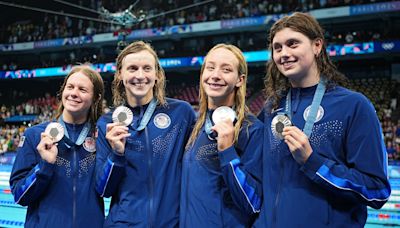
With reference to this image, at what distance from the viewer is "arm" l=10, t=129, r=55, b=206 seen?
83.7 inches

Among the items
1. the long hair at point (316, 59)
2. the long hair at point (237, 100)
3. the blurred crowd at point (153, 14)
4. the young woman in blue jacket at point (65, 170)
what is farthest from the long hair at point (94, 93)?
the blurred crowd at point (153, 14)

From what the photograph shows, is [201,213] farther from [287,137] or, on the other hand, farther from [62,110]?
[62,110]

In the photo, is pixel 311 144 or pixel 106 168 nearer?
pixel 311 144

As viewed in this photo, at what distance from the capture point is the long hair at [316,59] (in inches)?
70.7

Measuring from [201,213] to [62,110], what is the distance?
124 centimetres

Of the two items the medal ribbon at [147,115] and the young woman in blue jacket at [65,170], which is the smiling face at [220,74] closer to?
the medal ribbon at [147,115]

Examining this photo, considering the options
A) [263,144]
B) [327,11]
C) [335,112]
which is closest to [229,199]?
[263,144]

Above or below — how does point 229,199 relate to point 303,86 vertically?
below

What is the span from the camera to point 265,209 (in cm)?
181

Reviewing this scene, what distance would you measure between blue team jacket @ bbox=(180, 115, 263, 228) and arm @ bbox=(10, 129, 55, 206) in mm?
794

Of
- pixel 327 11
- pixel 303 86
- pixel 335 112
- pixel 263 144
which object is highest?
pixel 327 11

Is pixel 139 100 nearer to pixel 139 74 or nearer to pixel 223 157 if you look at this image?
pixel 139 74

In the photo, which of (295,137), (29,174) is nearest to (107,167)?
(29,174)

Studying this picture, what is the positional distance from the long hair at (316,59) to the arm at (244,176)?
31cm
